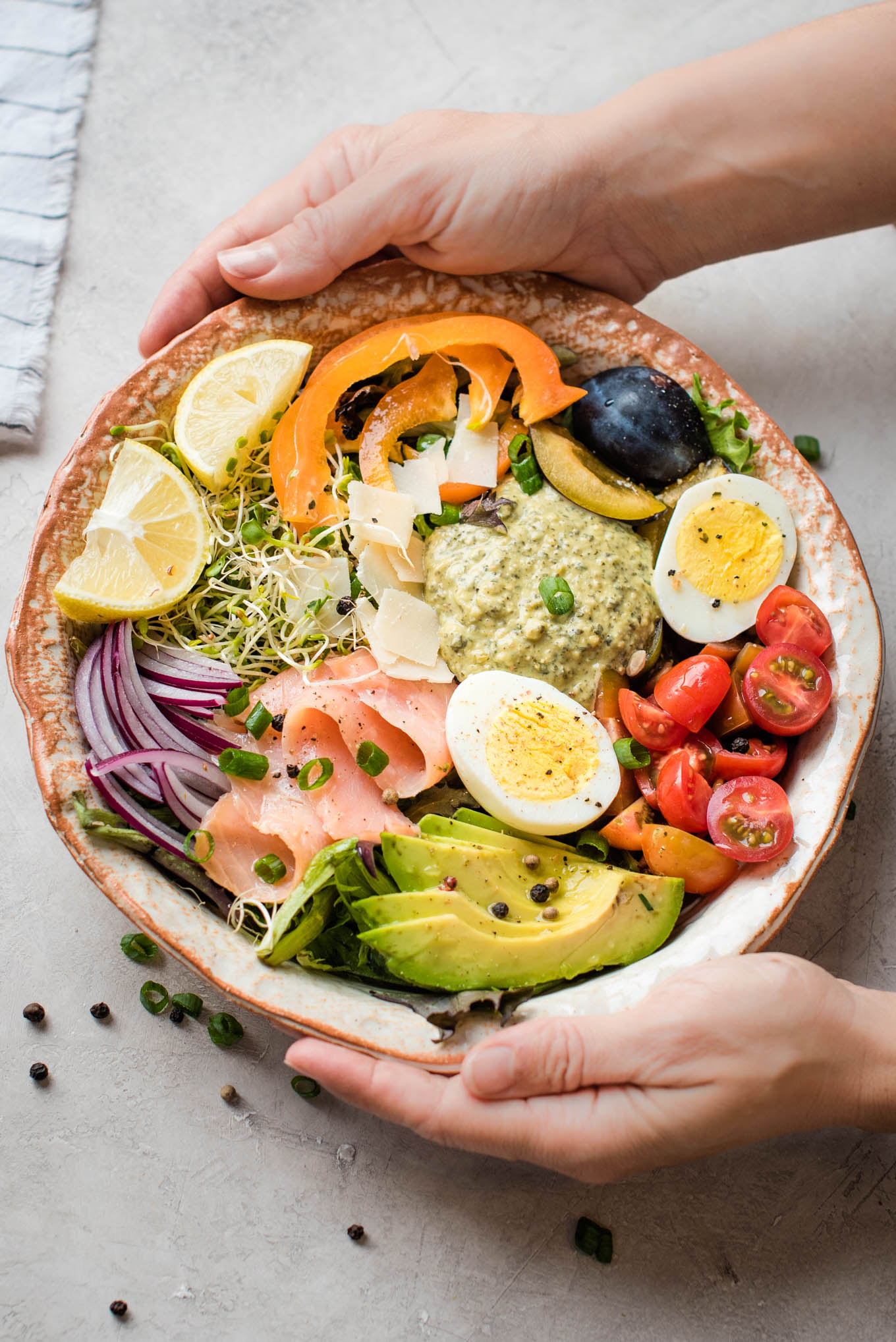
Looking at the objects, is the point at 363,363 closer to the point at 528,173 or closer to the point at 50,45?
the point at 528,173

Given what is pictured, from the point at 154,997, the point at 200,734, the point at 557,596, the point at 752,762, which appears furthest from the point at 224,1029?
the point at 752,762

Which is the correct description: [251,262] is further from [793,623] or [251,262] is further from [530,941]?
[530,941]

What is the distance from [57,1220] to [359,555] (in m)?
1.93

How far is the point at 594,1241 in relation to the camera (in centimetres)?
256

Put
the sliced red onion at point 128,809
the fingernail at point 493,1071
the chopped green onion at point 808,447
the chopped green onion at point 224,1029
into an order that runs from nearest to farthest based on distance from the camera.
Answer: the fingernail at point 493,1071 < the sliced red onion at point 128,809 < the chopped green onion at point 224,1029 < the chopped green onion at point 808,447

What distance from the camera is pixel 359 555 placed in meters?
2.65

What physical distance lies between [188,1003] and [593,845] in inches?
46.1

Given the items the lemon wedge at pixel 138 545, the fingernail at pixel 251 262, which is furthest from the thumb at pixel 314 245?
the lemon wedge at pixel 138 545

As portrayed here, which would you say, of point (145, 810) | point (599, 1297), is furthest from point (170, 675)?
point (599, 1297)

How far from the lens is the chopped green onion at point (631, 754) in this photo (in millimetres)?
2555

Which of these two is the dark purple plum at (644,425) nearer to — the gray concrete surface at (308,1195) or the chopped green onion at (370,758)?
the gray concrete surface at (308,1195)

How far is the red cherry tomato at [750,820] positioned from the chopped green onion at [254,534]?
138 cm

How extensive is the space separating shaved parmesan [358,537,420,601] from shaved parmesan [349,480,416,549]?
0.04 metres

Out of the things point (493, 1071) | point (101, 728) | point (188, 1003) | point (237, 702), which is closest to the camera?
point (493, 1071)
